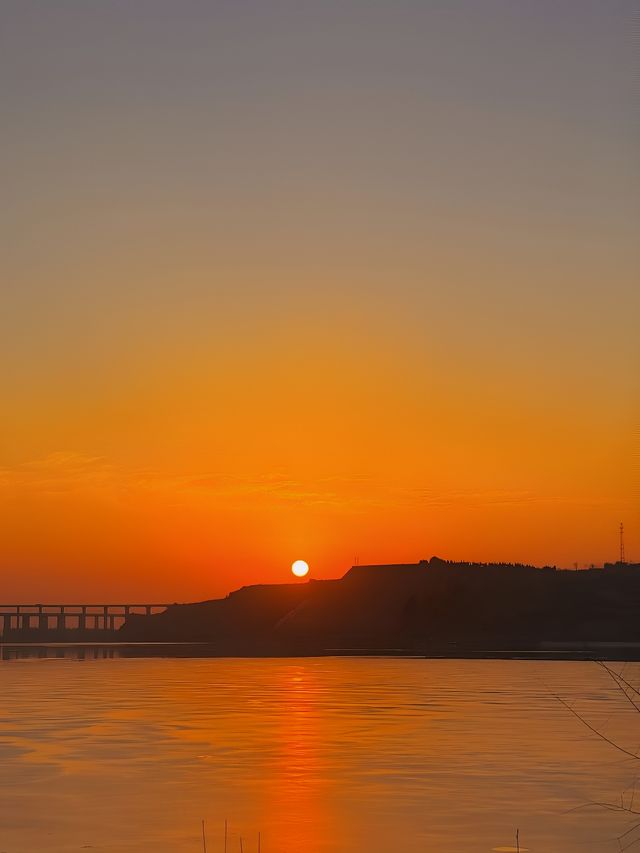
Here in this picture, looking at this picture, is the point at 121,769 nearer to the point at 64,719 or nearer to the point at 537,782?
the point at 537,782

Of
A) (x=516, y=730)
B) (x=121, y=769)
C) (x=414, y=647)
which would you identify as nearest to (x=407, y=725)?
(x=516, y=730)

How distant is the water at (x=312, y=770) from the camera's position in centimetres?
2602

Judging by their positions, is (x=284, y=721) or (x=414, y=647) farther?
(x=414, y=647)

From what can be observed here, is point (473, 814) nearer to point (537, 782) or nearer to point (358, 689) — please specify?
point (537, 782)

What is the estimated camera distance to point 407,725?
4944 centimetres

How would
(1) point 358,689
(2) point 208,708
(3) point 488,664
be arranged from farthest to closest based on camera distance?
(3) point 488,664
(1) point 358,689
(2) point 208,708

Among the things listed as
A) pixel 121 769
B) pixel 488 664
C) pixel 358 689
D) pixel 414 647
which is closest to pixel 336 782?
pixel 121 769

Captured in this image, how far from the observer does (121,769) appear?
35.8 m

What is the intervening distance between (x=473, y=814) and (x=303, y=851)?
17.0 feet

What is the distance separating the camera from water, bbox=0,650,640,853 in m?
26.0

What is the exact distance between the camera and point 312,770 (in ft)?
118

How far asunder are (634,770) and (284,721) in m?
17.8

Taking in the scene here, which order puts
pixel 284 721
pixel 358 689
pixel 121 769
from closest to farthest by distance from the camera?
pixel 121 769, pixel 284 721, pixel 358 689

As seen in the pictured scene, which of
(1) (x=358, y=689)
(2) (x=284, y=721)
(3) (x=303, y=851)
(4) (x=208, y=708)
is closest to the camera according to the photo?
(3) (x=303, y=851)
